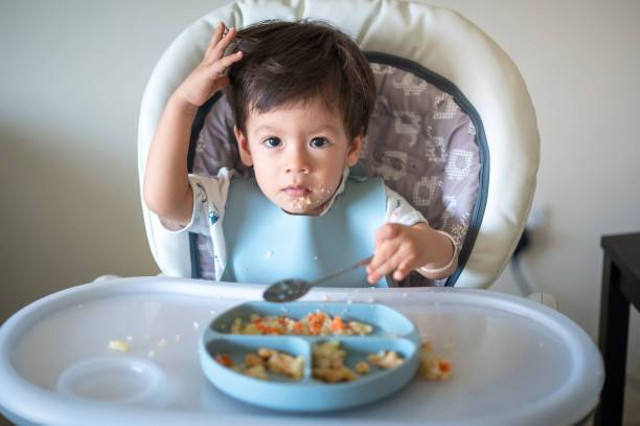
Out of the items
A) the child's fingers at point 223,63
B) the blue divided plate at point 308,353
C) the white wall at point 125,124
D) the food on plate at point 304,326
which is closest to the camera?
the blue divided plate at point 308,353

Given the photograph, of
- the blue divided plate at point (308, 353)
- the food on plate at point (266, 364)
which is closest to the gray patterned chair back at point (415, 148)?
the blue divided plate at point (308, 353)

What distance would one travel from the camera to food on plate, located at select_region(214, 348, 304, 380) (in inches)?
23.5

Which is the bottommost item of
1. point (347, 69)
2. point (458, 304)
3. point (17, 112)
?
point (458, 304)

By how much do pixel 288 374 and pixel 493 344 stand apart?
23cm

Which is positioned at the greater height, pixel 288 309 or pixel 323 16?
pixel 323 16

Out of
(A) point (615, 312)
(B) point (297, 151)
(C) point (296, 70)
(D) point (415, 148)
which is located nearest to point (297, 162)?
(B) point (297, 151)

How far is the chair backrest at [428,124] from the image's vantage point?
88 centimetres

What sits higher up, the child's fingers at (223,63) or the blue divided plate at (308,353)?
the child's fingers at (223,63)

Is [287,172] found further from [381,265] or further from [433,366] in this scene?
[433,366]

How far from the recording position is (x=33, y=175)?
1.37m

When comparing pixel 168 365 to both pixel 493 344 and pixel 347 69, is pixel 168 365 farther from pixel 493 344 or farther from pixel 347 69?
pixel 347 69

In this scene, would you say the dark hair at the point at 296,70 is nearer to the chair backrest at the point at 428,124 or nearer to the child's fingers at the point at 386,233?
the chair backrest at the point at 428,124

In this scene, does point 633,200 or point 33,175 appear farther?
point 633,200

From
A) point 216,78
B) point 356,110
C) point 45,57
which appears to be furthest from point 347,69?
point 45,57
